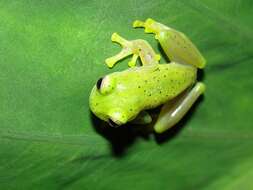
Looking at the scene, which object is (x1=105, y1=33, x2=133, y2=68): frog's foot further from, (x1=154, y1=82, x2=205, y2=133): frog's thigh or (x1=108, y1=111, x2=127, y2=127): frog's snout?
(x1=154, y1=82, x2=205, y2=133): frog's thigh

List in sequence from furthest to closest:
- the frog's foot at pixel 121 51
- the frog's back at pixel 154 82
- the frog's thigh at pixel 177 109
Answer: the frog's thigh at pixel 177 109 < the frog's back at pixel 154 82 < the frog's foot at pixel 121 51

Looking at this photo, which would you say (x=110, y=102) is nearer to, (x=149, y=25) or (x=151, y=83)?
(x=151, y=83)

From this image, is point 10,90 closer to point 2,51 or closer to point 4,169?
point 2,51

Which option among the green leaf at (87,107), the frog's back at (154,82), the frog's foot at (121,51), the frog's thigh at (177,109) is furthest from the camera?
the frog's thigh at (177,109)

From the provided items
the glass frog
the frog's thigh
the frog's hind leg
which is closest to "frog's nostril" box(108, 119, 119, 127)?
the glass frog

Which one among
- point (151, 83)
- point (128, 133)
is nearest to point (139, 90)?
point (151, 83)

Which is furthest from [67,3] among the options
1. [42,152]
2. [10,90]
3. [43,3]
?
[42,152]

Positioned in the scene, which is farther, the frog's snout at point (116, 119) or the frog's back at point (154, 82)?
the frog's back at point (154, 82)

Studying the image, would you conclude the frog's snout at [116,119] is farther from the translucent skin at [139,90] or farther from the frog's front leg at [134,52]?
the frog's front leg at [134,52]

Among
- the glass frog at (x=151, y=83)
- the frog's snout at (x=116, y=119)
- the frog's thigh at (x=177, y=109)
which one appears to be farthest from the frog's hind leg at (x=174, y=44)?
the frog's snout at (x=116, y=119)
